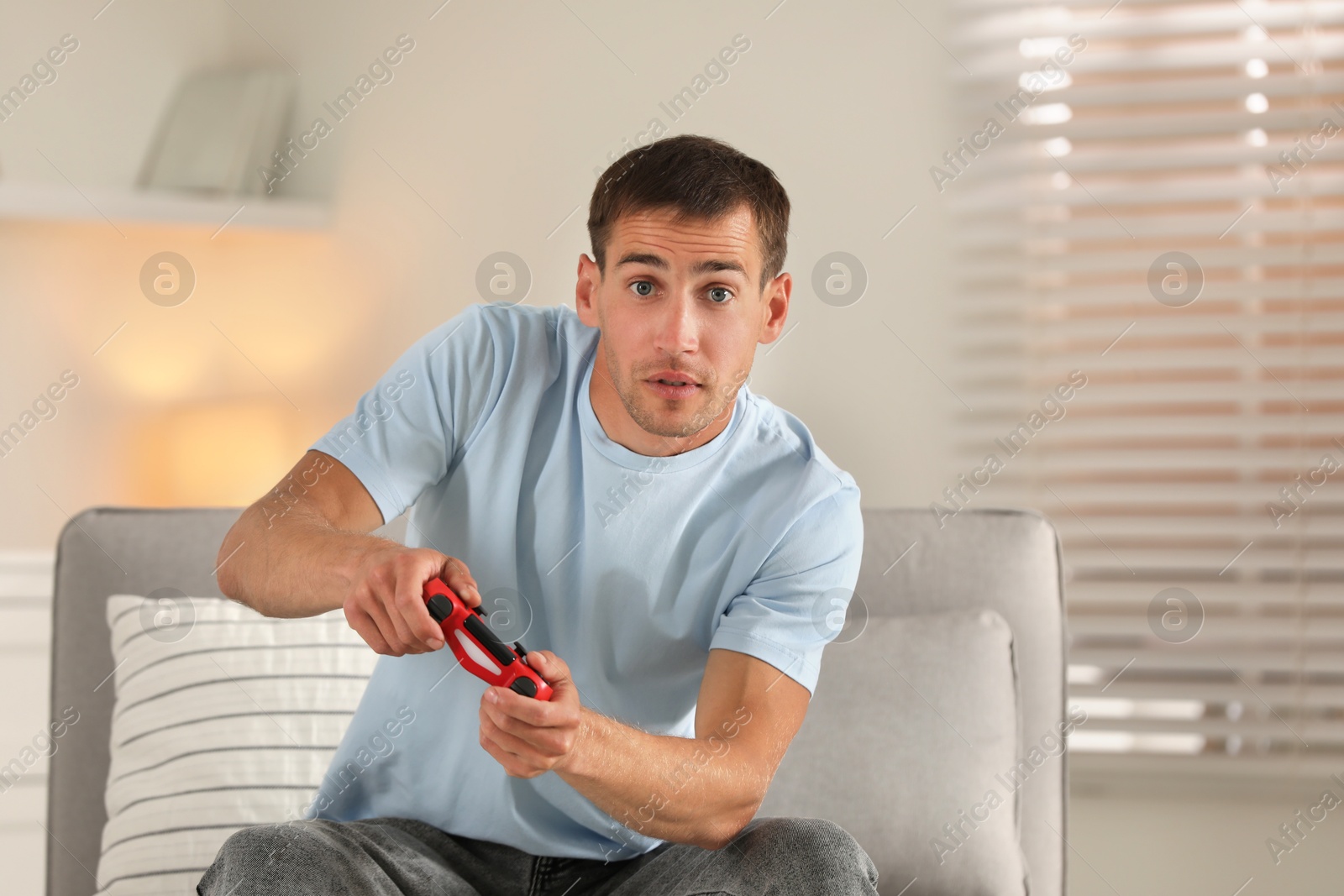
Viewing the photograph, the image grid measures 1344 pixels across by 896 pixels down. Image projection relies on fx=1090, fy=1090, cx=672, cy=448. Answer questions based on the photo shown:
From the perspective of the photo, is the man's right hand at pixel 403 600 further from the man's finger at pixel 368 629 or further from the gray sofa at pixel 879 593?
the gray sofa at pixel 879 593

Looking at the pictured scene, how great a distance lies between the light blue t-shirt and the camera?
1123 mm

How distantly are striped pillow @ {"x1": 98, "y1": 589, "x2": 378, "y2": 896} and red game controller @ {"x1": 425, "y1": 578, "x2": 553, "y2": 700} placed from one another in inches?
26.6

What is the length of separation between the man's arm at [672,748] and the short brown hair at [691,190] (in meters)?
0.43

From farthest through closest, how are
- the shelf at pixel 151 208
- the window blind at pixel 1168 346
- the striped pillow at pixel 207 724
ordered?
the shelf at pixel 151 208, the window blind at pixel 1168 346, the striped pillow at pixel 207 724

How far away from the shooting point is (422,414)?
3.79 ft

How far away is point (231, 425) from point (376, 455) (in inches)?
45.3

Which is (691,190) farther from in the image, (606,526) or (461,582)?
(461,582)

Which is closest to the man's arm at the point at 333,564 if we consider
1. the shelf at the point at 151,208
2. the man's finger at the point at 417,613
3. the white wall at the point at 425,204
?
the man's finger at the point at 417,613

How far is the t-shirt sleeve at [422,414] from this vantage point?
1127 mm

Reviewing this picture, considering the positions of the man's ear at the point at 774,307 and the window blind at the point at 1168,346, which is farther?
the window blind at the point at 1168,346

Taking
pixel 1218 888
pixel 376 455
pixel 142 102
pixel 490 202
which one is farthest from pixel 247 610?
pixel 1218 888

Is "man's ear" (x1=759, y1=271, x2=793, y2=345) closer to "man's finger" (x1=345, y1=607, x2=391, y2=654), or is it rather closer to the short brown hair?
the short brown hair

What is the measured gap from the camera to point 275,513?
1.04m

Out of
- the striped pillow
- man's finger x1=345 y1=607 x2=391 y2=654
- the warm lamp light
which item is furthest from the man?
the warm lamp light
